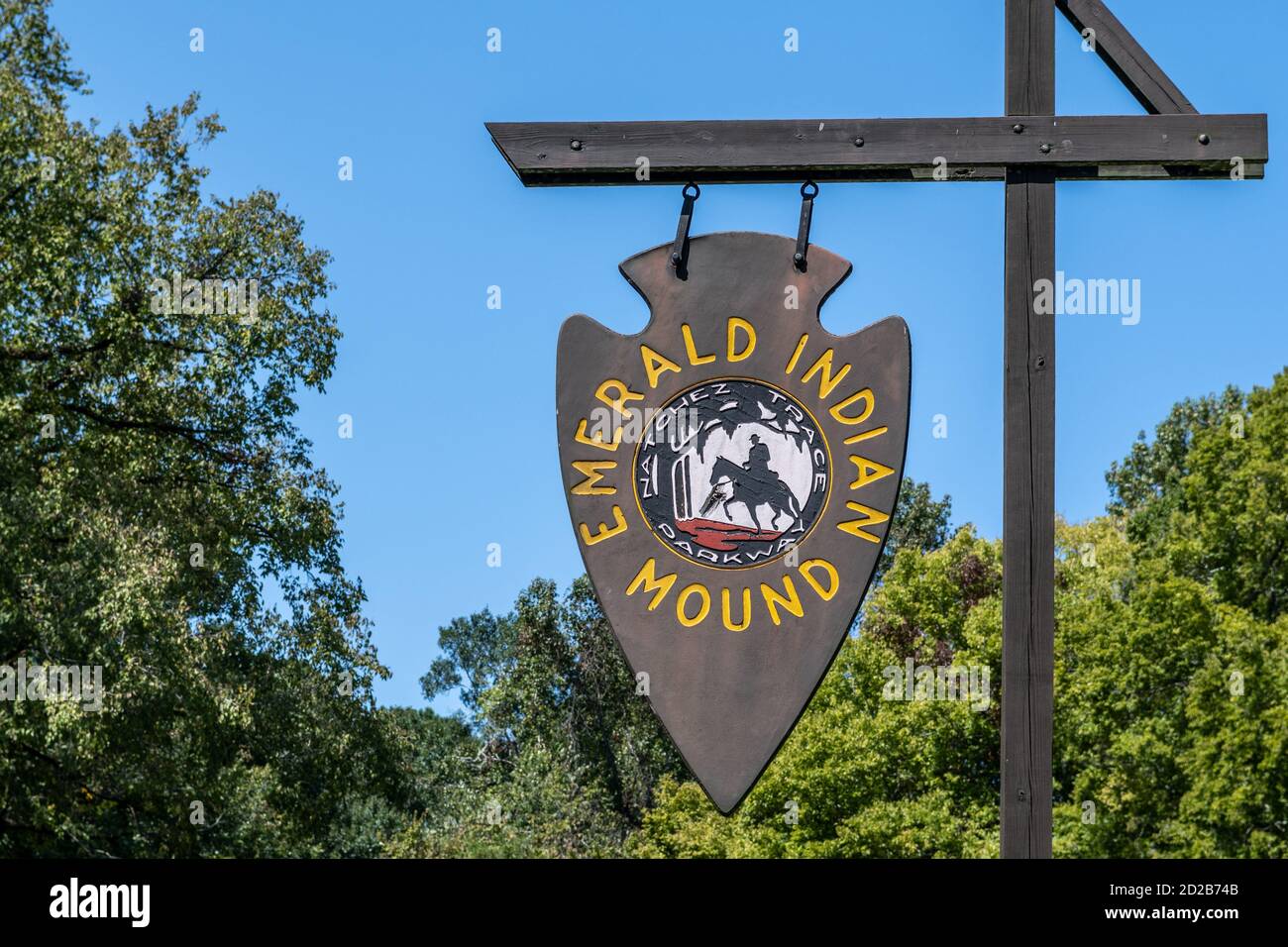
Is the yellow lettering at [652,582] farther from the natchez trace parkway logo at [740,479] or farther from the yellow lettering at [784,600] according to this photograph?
the yellow lettering at [784,600]

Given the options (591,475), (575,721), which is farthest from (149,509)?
(575,721)

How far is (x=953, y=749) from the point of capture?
2817 cm

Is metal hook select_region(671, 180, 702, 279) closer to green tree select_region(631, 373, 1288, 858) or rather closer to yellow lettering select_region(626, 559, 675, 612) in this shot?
yellow lettering select_region(626, 559, 675, 612)

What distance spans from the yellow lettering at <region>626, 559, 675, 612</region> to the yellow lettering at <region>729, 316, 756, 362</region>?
780 mm

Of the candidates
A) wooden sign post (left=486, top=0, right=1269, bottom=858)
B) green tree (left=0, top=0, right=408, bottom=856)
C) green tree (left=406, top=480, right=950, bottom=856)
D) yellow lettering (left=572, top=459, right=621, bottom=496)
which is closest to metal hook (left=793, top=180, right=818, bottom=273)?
wooden sign post (left=486, top=0, right=1269, bottom=858)

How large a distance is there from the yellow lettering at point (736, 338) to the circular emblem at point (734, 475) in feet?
0.29

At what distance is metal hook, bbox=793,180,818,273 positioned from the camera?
5.37 meters

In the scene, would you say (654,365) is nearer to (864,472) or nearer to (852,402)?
(852,402)

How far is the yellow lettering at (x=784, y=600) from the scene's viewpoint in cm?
519

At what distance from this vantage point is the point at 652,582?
525 centimetres

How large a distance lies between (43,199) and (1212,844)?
19534 millimetres
